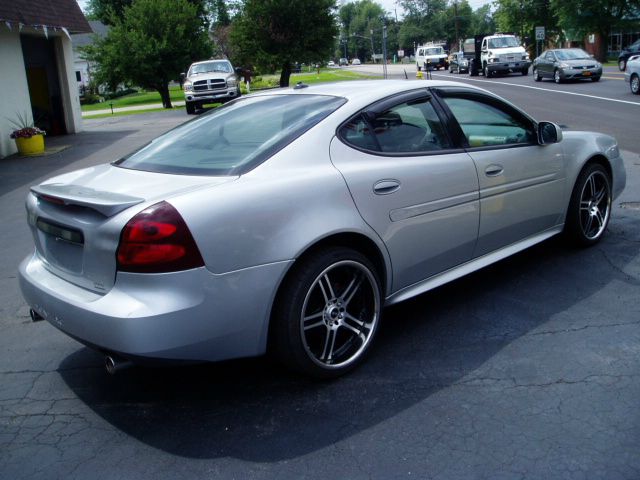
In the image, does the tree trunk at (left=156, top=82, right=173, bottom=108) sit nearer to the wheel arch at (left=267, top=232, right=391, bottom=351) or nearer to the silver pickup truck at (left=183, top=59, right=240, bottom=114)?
the silver pickup truck at (left=183, top=59, right=240, bottom=114)

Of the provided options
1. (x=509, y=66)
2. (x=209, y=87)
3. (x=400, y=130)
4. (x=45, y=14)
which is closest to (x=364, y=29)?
(x=509, y=66)

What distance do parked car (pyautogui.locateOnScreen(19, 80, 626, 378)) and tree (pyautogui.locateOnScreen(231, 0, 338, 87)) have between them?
36.1 metres

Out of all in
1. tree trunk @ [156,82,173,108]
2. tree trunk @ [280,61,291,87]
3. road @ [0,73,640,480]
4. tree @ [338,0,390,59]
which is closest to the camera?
road @ [0,73,640,480]

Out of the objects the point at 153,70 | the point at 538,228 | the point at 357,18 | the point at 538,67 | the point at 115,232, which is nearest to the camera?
the point at 115,232

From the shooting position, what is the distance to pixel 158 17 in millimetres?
35656

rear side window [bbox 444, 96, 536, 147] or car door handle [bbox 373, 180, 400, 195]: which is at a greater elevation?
rear side window [bbox 444, 96, 536, 147]

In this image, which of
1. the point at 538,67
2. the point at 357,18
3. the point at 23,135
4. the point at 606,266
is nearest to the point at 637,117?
the point at 606,266

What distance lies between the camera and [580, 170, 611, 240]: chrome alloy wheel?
18.2 ft

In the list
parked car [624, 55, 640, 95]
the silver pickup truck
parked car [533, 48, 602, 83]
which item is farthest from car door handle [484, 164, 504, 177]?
parked car [533, 48, 602, 83]

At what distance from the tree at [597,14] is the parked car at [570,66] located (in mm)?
22868

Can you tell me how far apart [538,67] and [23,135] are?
2421 centimetres

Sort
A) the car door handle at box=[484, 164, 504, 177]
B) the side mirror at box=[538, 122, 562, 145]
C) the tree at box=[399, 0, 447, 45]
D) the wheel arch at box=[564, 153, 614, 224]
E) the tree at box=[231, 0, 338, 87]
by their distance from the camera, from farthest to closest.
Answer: the tree at box=[399, 0, 447, 45] → the tree at box=[231, 0, 338, 87] → the wheel arch at box=[564, 153, 614, 224] → the side mirror at box=[538, 122, 562, 145] → the car door handle at box=[484, 164, 504, 177]

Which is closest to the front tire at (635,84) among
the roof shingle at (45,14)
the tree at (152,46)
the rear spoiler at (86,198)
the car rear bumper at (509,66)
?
the car rear bumper at (509,66)

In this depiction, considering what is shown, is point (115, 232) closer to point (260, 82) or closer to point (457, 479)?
point (457, 479)
